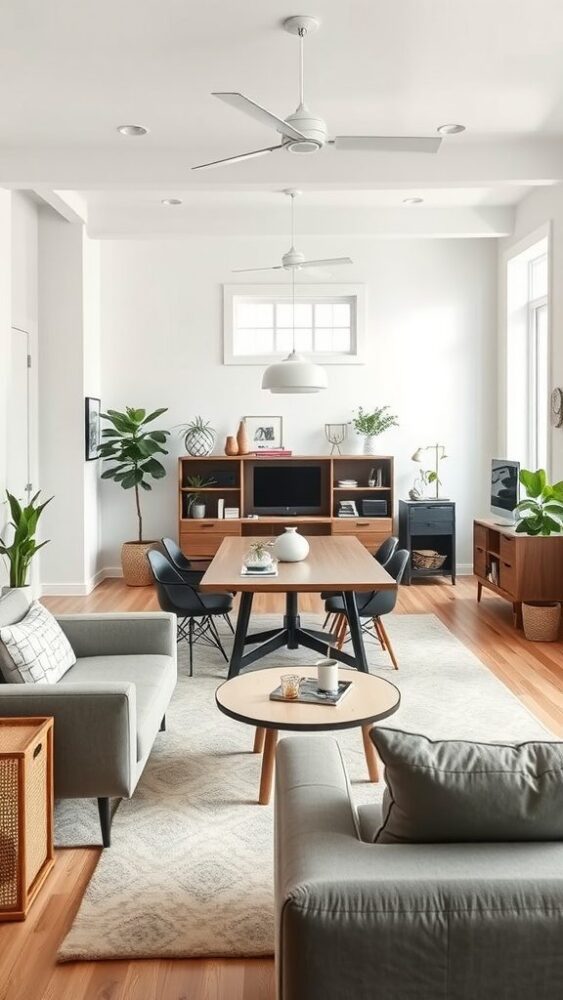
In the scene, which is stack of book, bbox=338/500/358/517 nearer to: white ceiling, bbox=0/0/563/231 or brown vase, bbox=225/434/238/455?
brown vase, bbox=225/434/238/455

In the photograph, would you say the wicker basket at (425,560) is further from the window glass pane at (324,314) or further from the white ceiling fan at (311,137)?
the white ceiling fan at (311,137)

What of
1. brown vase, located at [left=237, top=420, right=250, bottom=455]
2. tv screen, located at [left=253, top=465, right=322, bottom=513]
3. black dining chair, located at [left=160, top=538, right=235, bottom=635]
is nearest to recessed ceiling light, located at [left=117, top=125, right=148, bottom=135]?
black dining chair, located at [left=160, top=538, right=235, bottom=635]

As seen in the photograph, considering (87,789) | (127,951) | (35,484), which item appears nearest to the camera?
(127,951)

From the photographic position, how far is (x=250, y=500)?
8.41 meters

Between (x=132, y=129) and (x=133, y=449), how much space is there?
11.2 feet

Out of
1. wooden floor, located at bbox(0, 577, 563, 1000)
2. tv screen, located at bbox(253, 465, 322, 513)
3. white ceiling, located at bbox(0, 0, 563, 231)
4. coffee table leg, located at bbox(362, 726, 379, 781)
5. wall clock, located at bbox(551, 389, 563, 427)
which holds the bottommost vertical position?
wooden floor, located at bbox(0, 577, 563, 1000)

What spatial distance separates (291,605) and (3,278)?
2932 millimetres

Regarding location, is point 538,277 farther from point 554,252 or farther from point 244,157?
point 244,157

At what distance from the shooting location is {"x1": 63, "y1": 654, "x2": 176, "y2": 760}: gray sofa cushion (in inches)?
122

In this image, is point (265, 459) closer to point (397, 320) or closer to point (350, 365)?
point (350, 365)

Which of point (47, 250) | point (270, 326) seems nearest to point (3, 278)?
point (47, 250)

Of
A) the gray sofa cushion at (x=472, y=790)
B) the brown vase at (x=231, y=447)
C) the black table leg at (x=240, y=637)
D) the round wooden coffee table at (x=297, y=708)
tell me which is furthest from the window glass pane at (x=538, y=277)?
the gray sofa cushion at (x=472, y=790)

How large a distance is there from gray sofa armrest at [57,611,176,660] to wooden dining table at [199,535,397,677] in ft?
1.42

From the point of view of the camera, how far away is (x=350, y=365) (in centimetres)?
838
